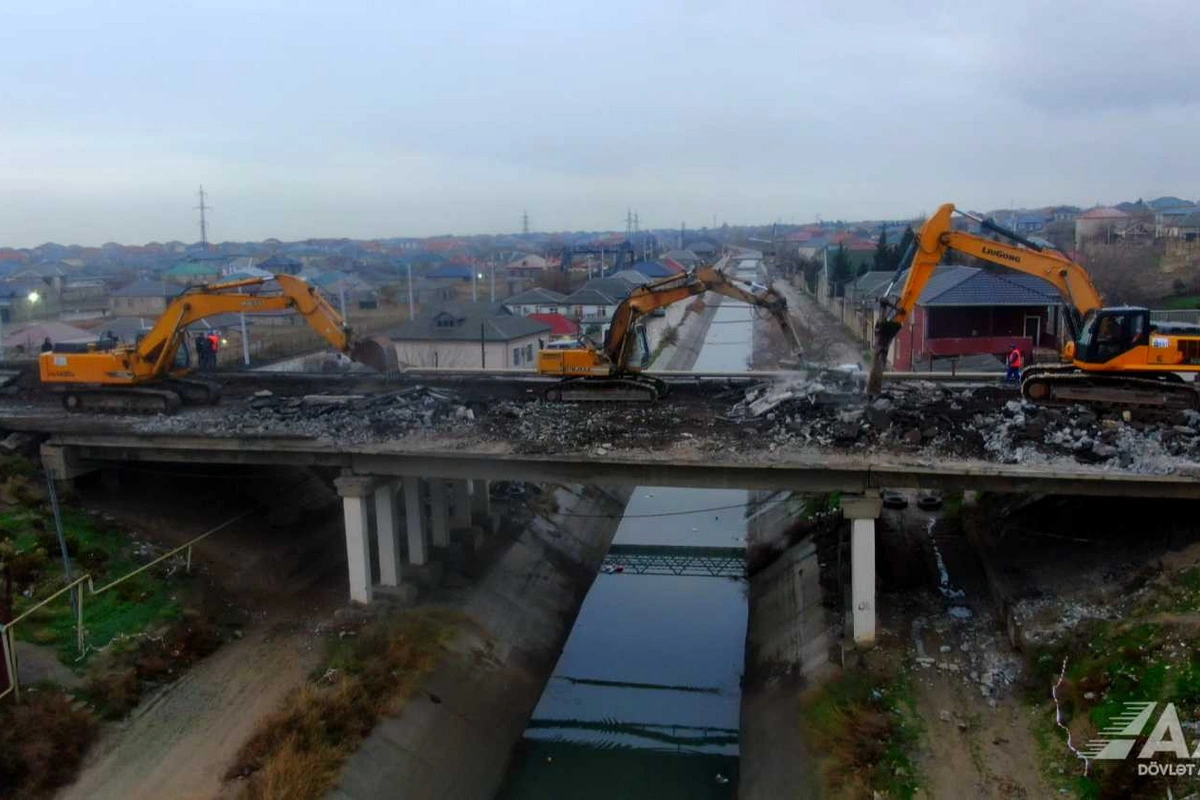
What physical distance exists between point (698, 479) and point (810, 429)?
115 inches

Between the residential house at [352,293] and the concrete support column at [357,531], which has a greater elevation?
the residential house at [352,293]

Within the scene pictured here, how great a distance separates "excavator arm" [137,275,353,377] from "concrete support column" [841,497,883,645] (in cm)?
1261

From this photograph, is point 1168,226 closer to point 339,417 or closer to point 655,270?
point 655,270

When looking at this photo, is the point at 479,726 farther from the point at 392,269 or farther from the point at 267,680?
the point at 392,269

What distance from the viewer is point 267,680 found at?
1708 centimetres

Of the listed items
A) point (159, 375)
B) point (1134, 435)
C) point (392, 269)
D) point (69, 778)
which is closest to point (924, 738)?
point (1134, 435)

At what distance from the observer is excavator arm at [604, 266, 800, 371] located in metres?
21.6

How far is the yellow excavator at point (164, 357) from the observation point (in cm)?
2288

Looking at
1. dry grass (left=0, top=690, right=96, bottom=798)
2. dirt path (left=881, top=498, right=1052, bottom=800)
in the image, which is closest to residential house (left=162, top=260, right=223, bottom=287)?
dry grass (left=0, top=690, right=96, bottom=798)

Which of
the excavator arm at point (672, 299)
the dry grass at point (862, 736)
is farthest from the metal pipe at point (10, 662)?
the excavator arm at point (672, 299)

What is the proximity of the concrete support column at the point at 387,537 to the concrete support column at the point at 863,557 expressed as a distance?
934 centimetres

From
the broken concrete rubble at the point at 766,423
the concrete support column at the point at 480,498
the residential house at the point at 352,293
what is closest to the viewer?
the broken concrete rubble at the point at 766,423

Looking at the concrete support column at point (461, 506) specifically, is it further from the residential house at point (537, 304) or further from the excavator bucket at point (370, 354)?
the residential house at point (537, 304)

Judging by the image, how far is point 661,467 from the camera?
17875 millimetres
